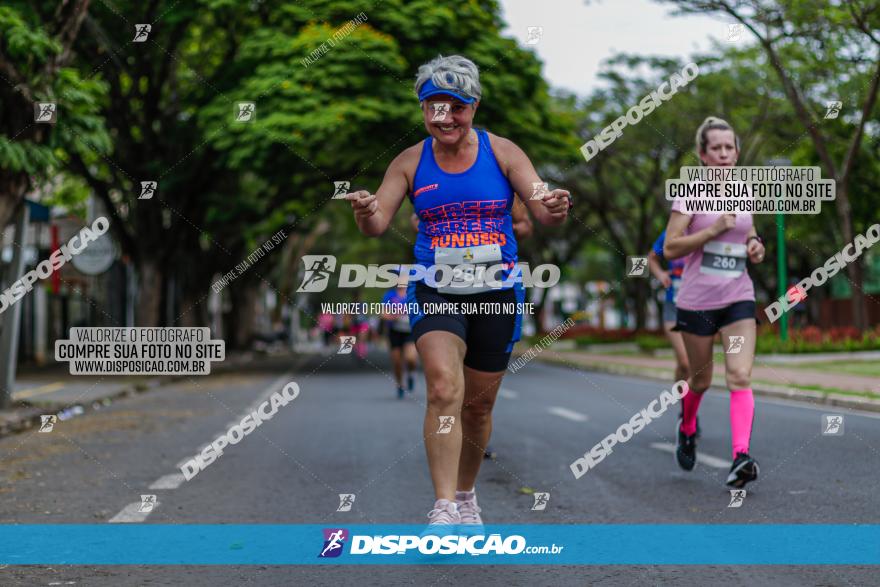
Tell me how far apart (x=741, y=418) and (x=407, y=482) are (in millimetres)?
2138

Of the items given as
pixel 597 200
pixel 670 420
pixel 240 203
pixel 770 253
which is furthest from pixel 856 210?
pixel 670 420

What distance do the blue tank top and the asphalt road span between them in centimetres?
129

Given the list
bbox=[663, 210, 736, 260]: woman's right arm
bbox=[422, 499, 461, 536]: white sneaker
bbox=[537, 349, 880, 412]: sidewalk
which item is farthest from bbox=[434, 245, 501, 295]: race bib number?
bbox=[537, 349, 880, 412]: sidewalk

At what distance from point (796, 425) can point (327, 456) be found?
437 cm

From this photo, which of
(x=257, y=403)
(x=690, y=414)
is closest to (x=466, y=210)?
(x=690, y=414)

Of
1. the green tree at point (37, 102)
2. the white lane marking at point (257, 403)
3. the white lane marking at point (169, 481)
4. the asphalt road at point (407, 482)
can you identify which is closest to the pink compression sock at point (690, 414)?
the asphalt road at point (407, 482)

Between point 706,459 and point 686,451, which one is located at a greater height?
point 686,451

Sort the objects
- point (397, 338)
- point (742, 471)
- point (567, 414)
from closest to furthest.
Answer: point (742, 471), point (567, 414), point (397, 338)

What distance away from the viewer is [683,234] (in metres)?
6.69

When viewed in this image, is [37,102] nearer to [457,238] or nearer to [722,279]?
[722,279]

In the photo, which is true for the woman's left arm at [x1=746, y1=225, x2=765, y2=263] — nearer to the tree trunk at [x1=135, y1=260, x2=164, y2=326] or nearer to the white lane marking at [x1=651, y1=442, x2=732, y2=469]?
the white lane marking at [x1=651, y1=442, x2=732, y2=469]

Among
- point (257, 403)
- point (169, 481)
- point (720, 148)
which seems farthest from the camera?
Result: point (257, 403)

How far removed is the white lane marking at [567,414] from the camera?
1205 cm

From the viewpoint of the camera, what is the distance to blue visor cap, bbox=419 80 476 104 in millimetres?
4680
